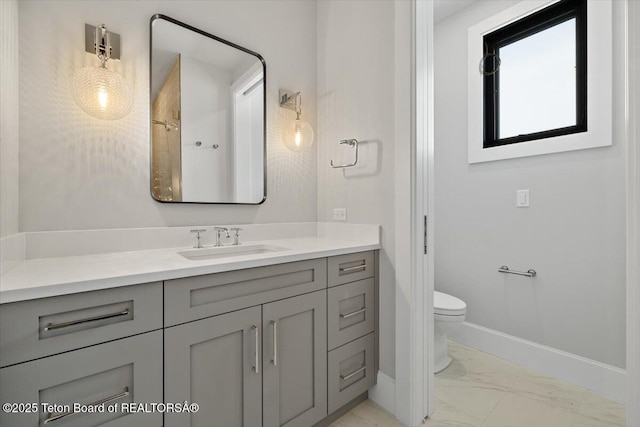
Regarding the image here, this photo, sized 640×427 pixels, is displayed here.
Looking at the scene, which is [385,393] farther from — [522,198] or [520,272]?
[522,198]

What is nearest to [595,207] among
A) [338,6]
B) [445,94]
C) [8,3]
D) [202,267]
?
[445,94]

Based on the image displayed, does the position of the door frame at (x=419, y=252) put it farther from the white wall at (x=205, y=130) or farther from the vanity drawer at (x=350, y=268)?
the white wall at (x=205, y=130)

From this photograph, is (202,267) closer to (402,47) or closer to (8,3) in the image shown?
(8,3)

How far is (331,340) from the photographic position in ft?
4.79

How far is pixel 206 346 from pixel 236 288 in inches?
8.5

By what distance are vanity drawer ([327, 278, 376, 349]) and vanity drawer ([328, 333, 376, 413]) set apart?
0.05 meters

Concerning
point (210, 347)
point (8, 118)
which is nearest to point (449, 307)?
point (210, 347)

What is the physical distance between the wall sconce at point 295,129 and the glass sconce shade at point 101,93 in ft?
2.92

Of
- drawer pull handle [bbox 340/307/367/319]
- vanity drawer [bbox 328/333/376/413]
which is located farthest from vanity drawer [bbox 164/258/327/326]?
vanity drawer [bbox 328/333/376/413]

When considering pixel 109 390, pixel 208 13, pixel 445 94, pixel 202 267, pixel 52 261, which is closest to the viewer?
pixel 109 390

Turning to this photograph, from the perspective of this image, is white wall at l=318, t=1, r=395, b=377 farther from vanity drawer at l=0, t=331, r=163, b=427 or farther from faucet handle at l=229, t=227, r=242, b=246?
vanity drawer at l=0, t=331, r=163, b=427

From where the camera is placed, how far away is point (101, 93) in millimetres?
1300

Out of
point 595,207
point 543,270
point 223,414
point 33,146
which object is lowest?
point 223,414

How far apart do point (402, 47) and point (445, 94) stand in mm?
1242
